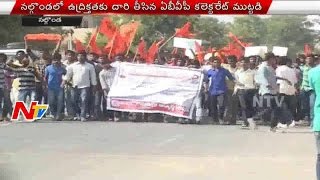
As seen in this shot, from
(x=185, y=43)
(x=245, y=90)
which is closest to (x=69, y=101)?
(x=185, y=43)

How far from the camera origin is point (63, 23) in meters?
5.12

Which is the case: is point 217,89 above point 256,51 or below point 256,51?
below

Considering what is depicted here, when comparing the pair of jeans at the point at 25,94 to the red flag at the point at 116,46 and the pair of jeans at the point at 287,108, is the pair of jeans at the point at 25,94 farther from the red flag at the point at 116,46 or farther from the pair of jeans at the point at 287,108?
the pair of jeans at the point at 287,108

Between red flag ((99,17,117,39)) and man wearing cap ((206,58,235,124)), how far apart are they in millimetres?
855

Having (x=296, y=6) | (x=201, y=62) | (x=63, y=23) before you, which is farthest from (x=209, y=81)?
(x=63, y=23)

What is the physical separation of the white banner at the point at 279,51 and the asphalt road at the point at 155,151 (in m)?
0.62

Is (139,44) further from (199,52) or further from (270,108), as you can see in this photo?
(270,108)

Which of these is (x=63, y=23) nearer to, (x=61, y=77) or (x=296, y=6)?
(x=61, y=77)

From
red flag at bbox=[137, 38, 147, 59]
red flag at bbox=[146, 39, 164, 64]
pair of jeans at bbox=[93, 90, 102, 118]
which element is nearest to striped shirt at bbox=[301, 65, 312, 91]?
red flag at bbox=[146, 39, 164, 64]

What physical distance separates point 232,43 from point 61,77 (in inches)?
56.5

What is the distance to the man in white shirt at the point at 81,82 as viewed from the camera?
17.6 ft

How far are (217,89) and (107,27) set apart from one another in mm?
1025

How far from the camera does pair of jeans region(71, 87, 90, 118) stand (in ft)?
17.7

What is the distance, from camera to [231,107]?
5.33m
